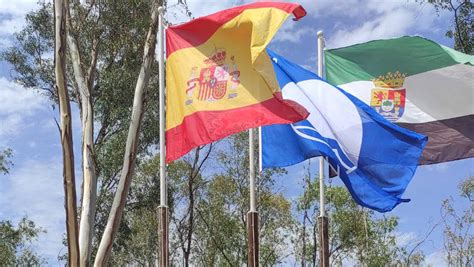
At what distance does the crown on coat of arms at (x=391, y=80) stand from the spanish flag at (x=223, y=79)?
3154 millimetres

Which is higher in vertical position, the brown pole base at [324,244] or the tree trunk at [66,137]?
the tree trunk at [66,137]

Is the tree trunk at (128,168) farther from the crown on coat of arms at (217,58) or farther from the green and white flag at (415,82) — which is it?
the crown on coat of arms at (217,58)

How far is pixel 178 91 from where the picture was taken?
28.8 ft

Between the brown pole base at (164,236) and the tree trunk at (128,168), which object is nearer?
the brown pole base at (164,236)

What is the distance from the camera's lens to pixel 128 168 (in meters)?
13.9

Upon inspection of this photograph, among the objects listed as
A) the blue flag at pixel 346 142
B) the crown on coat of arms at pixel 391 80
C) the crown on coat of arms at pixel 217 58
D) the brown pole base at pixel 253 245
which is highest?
the crown on coat of arms at pixel 391 80

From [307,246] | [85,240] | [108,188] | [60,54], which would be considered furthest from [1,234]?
[60,54]

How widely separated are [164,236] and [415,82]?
15.5 ft

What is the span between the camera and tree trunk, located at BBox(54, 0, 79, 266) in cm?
1029

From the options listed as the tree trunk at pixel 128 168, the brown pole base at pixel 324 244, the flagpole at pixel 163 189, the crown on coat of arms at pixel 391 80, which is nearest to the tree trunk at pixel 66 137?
the flagpole at pixel 163 189

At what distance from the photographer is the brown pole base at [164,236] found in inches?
326

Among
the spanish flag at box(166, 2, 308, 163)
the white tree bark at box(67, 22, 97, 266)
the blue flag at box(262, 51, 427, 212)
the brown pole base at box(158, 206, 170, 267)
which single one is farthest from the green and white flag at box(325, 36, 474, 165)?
the white tree bark at box(67, 22, 97, 266)

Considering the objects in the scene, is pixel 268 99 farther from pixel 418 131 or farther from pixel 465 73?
pixel 465 73

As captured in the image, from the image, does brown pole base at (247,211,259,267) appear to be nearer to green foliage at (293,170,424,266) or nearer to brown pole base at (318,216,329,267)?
brown pole base at (318,216,329,267)
